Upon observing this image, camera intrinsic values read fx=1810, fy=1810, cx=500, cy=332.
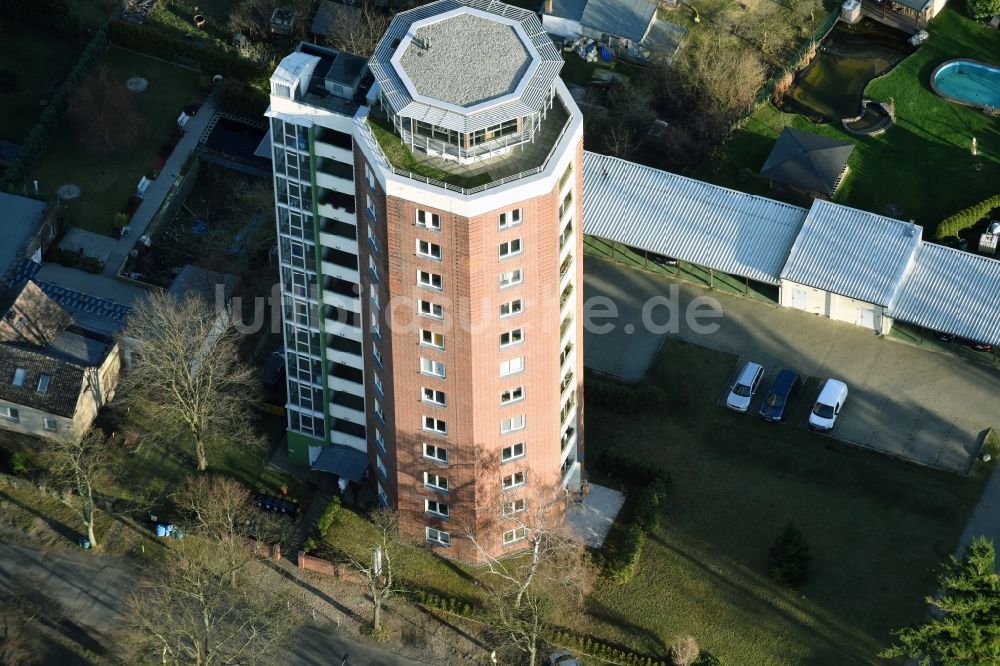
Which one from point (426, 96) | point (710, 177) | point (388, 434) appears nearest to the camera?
point (426, 96)

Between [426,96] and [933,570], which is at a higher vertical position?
[426,96]

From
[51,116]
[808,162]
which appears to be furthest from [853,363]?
[51,116]

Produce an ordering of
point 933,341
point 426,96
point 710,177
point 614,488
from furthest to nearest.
Answer: 1. point 710,177
2. point 933,341
3. point 614,488
4. point 426,96

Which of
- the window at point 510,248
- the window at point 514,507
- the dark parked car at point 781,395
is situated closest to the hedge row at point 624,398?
the dark parked car at point 781,395

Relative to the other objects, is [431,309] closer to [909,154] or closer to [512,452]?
[512,452]

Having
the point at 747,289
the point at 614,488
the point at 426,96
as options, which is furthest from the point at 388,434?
the point at 747,289

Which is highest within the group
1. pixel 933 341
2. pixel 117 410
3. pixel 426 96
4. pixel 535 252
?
pixel 426 96

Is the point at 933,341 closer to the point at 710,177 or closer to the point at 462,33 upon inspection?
the point at 710,177
